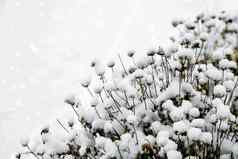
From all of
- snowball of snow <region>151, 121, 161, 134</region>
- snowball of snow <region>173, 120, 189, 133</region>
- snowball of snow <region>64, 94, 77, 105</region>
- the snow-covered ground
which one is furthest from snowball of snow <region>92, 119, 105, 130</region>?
the snow-covered ground

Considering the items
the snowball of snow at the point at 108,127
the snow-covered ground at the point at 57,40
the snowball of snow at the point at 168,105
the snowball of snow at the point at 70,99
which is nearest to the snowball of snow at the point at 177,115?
the snowball of snow at the point at 168,105


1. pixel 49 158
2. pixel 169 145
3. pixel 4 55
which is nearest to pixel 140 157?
pixel 169 145

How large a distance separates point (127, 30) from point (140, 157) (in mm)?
22991

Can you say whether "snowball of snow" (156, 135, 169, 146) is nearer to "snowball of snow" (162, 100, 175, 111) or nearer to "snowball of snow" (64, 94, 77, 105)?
"snowball of snow" (162, 100, 175, 111)

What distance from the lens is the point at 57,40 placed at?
78.8ft

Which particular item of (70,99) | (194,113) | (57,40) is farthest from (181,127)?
(57,40)

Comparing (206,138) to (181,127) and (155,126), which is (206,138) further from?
(155,126)

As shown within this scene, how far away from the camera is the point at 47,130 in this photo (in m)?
2.21

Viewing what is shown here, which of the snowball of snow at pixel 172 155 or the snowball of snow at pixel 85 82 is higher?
the snowball of snow at pixel 85 82

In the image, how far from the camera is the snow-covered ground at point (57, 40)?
19.8 meters

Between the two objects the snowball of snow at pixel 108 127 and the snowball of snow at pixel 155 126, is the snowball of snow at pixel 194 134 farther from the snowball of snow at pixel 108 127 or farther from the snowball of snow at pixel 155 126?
the snowball of snow at pixel 108 127

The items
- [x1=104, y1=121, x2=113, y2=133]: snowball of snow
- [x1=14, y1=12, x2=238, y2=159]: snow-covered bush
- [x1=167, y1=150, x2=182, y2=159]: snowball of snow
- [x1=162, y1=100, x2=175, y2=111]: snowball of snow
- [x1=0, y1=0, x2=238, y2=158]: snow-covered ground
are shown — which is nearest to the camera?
[x1=167, y1=150, x2=182, y2=159]: snowball of snow

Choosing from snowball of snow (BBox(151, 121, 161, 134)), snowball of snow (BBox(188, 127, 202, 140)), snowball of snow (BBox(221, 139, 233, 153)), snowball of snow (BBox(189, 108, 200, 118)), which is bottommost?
snowball of snow (BBox(221, 139, 233, 153))

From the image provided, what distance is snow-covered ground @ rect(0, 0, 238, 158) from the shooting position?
64.9ft
